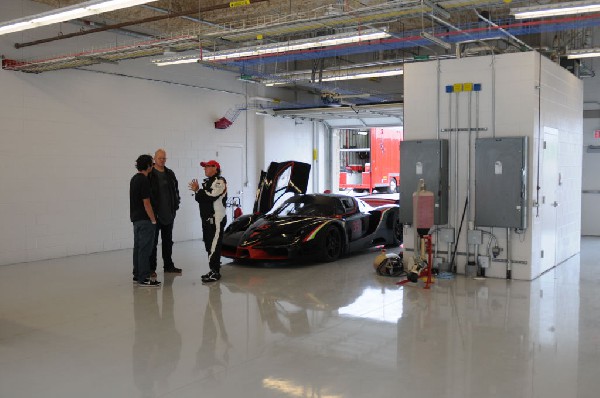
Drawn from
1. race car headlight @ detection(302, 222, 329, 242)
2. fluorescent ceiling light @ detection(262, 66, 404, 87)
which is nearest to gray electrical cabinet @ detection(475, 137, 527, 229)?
race car headlight @ detection(302, 222, 329, 242)

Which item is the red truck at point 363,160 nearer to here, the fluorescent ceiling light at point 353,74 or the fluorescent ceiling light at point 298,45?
the fluorescent ceiling light at point 353,74

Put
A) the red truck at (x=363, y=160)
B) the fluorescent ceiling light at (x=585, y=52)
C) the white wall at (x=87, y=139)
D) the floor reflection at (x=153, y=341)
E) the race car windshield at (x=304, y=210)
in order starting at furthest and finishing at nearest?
the red truck at (x=363, y=160) < the white wall at (x=87, y=139) < the race car windshield at (x=304, y=210) < the fluorescent ceiling light at (x=585, y=52) < the floor reflection at (x=153, y=341)

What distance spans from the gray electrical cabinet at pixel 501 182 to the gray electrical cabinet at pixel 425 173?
1.43 ft

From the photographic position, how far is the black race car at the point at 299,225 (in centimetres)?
841

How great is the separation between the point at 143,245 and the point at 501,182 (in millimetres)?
4445

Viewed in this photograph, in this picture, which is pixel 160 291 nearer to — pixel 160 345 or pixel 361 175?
pixel 160 345

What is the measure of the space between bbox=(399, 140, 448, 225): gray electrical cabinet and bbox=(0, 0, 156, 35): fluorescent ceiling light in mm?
3885

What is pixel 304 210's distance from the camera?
30.6 ft

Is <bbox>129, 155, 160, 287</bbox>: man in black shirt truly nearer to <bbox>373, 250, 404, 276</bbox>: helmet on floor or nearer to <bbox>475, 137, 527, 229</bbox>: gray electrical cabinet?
<bbox>373, 250, 404, 276</bbox>: helmet on floor

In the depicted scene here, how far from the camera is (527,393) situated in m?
3.76

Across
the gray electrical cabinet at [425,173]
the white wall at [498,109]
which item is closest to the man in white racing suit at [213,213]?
the gray electrical cabinet at [425,173]

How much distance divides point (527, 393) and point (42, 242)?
8101mm

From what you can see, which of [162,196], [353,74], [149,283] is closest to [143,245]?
[149,283]

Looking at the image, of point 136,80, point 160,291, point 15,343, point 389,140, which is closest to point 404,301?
point 160,291
